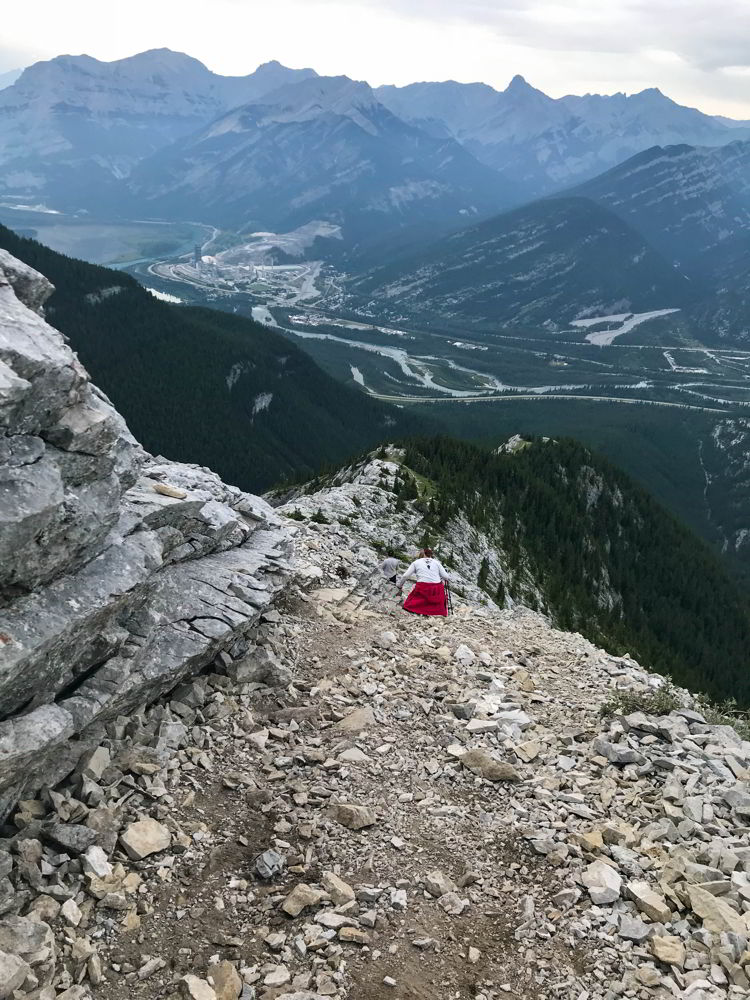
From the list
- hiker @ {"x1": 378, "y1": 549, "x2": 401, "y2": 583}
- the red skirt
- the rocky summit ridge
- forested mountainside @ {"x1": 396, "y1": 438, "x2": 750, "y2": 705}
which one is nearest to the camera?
the rocky summit ridge

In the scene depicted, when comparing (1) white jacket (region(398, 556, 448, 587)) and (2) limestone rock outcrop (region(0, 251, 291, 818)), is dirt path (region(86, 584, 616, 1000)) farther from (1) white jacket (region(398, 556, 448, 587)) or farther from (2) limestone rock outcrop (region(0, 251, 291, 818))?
(1) white jacket (region(398, 556, 448, 587))

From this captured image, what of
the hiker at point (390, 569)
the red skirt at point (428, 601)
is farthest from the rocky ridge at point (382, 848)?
the hiker at point (390, 569)

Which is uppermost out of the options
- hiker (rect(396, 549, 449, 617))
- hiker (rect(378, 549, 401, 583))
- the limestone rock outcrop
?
the limestone rock outcrop

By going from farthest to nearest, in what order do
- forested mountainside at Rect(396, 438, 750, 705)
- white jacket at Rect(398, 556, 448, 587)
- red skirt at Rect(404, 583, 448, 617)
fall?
forested mountainside at Rect(396, 438, 750, 705)
white jacket at Rect(398, 556, 448, 587)
red skirt at Rect(404, 583, 448, 617)

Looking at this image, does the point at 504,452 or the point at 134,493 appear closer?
the point at 134,493

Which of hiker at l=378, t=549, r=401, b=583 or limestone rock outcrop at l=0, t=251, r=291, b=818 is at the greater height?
limestone rock outcrop at l=0, t=251, r=291, b=818

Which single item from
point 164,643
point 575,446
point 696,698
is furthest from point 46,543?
point 575,446

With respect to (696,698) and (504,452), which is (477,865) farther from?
(504,452)

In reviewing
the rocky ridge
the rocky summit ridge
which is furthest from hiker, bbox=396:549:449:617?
the rocky ridge
